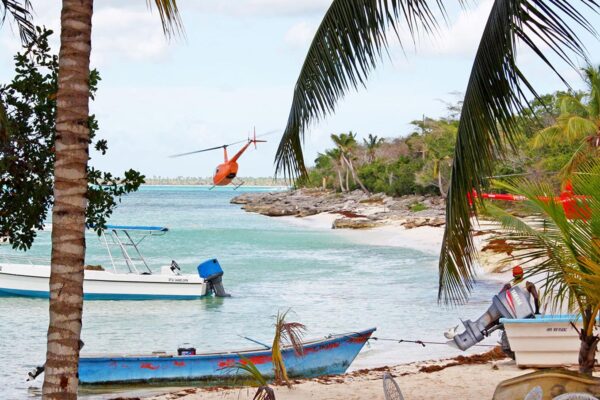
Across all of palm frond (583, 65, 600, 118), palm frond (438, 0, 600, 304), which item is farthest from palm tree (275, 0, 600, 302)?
palm frond (583, 65, 600, 118)

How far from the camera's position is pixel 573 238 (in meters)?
7.07

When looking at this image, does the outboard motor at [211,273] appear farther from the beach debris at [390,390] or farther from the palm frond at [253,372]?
the beach debris at [390,390]

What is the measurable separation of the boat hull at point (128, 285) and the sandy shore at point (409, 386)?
12195 millimetres

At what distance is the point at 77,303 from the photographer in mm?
5230

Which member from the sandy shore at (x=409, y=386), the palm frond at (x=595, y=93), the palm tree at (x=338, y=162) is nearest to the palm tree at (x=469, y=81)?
the sandy shore at (x=409, y=386)

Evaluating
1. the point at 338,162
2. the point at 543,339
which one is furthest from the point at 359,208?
the point at 543,339

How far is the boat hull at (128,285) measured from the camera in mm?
25969

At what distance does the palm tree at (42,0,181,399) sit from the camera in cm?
520

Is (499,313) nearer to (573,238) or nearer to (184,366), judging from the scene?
(184,366)

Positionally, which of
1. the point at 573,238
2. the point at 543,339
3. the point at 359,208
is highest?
the point at 573,238

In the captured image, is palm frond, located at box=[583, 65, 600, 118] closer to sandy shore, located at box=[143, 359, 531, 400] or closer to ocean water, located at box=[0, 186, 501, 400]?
ocean water, located at box=[0, 186, 501, 400]

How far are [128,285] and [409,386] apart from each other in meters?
14.7

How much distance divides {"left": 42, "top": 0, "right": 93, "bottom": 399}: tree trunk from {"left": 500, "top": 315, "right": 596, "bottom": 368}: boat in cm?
814

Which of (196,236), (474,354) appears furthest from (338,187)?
(474,354)
